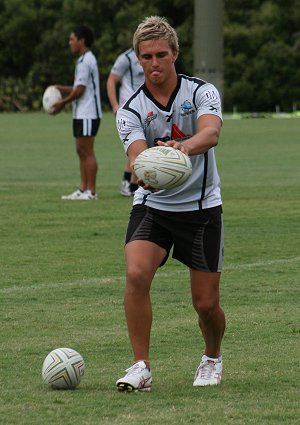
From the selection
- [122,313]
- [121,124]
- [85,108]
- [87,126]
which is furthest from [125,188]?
[121,124]

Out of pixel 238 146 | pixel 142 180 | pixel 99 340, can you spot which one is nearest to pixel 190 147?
pixel 142 180

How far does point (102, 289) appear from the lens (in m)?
10.6

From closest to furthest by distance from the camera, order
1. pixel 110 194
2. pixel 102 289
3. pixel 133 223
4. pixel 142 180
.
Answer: pixel 142 180
pixel 133 223
pixel 102 289
pixel 110 194

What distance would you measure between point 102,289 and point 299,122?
3489cm

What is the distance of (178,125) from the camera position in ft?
22.6

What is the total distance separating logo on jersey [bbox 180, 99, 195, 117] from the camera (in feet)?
22.5

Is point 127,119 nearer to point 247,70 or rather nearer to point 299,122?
point 299,122

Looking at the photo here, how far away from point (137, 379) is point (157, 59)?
5.36 ft

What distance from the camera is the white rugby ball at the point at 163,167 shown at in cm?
646

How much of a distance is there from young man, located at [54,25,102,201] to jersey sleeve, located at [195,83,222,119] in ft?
34.8

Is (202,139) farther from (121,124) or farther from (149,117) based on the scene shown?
(121,124)

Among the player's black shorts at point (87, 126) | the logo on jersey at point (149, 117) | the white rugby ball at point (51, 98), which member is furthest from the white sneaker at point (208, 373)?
the white rugby ball at point (51, 98)

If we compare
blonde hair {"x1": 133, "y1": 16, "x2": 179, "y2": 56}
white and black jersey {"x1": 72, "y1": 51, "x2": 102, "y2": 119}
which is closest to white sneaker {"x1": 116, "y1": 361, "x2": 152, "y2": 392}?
blonde hair {"x1": 133, "y1": 16, "x2": 179, "y2": 56}

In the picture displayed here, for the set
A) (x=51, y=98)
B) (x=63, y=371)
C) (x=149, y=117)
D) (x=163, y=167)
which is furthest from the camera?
(x=51, y=98)
